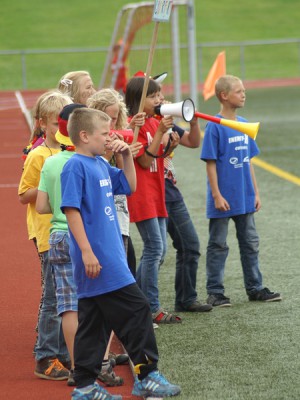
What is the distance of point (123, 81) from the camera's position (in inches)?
843

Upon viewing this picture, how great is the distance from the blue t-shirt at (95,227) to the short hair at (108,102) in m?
0.87

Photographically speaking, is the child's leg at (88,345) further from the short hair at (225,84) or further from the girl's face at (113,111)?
the short hair at (225,84)

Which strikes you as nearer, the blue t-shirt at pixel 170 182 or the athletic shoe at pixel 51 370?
the athletic shoe at pixel 51 370

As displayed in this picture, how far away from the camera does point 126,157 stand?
18.6ft

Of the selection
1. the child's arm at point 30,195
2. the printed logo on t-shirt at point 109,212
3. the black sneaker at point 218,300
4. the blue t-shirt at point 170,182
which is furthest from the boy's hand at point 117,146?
the black sneaker at point 218,300

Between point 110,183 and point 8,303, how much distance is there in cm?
269

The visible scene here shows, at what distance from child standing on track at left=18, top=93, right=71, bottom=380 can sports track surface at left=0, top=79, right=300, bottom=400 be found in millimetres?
147

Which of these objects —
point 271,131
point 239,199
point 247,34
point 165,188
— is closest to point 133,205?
point 165,188

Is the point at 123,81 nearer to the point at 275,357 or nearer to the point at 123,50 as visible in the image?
the point at 123,50

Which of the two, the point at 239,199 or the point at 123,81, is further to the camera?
the point at 123,81

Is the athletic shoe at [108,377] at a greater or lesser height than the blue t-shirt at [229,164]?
lesser

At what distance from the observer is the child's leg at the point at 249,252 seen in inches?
310

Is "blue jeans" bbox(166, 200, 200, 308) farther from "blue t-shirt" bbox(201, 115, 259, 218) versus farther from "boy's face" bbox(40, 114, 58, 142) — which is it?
"boy's face" bbox(40, 114, 58, 142)

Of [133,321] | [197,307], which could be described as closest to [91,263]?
[133,321]
